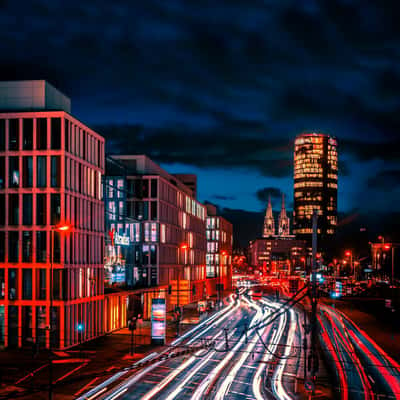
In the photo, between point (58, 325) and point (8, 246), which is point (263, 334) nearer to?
point (58, 325)

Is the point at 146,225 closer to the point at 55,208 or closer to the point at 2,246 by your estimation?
the point at 55,208

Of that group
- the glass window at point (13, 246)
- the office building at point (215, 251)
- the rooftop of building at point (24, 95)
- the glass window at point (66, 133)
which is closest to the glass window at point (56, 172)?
the glass window at point (66, 133)

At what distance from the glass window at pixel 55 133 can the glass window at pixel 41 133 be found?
33.3 inches

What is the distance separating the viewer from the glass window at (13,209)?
61500 millimetres

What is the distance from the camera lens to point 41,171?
61438mm

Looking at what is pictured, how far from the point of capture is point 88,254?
67.3 metres

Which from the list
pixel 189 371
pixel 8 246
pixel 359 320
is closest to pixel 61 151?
pixel 8 246

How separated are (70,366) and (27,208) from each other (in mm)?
18572

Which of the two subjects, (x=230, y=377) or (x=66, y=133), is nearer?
(x=230, y=377)

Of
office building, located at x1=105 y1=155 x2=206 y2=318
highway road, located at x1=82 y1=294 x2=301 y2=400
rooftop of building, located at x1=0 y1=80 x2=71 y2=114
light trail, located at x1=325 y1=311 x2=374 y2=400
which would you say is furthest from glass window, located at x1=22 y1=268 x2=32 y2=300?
light trail, located at x1=325 y1=311 x2=374 y2=400

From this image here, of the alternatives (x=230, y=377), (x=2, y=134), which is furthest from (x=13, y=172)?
(x=230, y=377)

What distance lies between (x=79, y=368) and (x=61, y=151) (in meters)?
22.9

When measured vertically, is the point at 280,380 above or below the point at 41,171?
below

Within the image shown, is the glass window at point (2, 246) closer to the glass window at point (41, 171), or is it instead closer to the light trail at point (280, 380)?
the glass window at point (41, 171)
